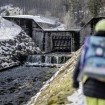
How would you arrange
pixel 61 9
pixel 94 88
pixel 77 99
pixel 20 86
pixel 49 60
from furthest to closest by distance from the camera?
pixel 61 9 < pixel 49 60 < pixel 20 86 < pixel 77 99 < pixel 94 88

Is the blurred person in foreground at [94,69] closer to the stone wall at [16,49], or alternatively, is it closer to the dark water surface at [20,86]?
the dark water surface at [20,86]

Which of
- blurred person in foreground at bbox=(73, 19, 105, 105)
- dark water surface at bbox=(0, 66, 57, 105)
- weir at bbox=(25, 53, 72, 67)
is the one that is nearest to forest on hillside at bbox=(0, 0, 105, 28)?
weir at bbox=(25, 53, 72, 67)

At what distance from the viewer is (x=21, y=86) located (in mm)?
20469

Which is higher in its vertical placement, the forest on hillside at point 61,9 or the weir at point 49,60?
the forest on hillside at point 61,9

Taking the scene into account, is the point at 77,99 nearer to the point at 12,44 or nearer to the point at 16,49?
the point at 16,49

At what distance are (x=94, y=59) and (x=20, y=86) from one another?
1602 cm

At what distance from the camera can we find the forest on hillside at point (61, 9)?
6988cm

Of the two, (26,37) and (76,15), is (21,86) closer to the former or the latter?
(26,37)

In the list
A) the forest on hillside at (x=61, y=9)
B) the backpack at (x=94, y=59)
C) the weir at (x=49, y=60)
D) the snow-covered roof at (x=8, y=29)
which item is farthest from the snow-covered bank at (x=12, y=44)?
the forest on hillside at (x=61, y=9)

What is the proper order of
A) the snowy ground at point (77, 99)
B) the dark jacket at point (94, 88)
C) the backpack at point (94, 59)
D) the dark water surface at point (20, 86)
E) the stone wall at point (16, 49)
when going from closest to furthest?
the backpack at point (94, 59) < the dark jacket at point (94, 88) < the snowy ground at point (77, 99) < the dark water surface at point (20, 86) < the stone wall at point (16, 49)

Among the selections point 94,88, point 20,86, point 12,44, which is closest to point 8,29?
point 12,44

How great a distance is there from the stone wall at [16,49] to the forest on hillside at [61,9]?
28.1 meters

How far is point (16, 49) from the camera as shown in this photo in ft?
119

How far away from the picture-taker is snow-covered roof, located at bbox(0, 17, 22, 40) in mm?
39406
